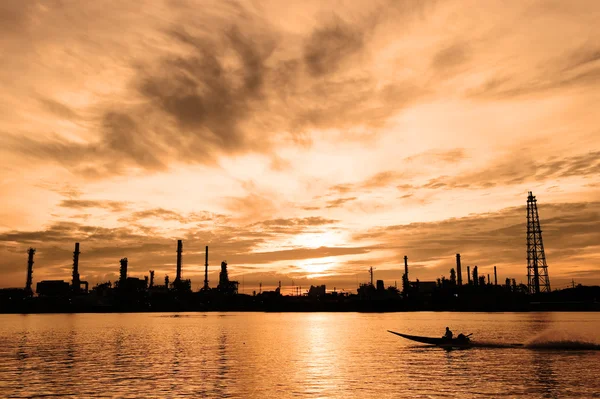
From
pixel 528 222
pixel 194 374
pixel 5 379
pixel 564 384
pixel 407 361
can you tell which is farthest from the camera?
pixel 528 222

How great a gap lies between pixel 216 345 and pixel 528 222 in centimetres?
15005

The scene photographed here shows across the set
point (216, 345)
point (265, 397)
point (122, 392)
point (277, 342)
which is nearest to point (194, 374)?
point (122, 392)

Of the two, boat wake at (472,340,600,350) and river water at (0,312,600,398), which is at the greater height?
boat wake at (472,340,600,350)

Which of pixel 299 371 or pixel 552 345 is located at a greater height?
pixel 552 345

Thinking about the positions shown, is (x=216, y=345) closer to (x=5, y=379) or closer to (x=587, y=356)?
(x=5, y=379)

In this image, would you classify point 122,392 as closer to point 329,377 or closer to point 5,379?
point 5,379

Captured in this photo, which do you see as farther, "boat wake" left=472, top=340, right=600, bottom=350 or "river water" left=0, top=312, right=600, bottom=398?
"boat wake" left=472, top=340, right=600, bottom=350

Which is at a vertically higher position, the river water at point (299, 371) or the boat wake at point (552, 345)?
the boat wake at point (552, 345)

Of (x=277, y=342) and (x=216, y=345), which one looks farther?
(x=277, y=342)

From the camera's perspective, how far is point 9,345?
3467 inches

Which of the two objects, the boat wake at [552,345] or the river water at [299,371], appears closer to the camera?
the river water at [299,371]

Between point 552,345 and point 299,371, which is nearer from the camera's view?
point 299,371

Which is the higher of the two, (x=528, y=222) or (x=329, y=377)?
(x=528, y=222)

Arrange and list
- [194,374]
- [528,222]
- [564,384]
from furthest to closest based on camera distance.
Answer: [528,222] < [194,374] < [564,384]
